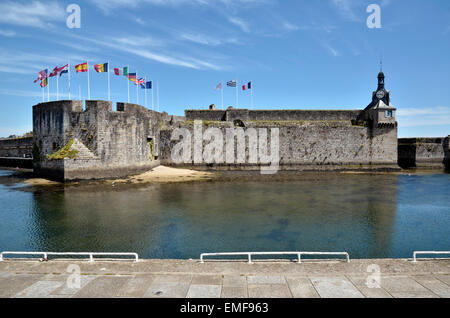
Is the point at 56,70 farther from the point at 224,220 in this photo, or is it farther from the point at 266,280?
the point at 266,280

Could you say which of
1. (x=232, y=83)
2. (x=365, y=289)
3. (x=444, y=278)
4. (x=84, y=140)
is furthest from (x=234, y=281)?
(x=232, y=83)

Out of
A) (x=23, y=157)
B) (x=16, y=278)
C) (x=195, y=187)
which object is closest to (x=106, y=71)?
(x=195, y=187)

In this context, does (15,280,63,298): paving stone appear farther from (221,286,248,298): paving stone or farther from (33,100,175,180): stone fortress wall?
(33,100,175,180): stone fortress wall

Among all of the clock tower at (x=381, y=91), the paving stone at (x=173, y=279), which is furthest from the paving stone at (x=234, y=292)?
the clock tower at (x=381, y=91)

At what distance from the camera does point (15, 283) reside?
6012mm

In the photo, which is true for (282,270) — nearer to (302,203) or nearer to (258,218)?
(258,218)

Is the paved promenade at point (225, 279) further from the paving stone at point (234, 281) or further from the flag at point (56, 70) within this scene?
the flag at point (56, 70)

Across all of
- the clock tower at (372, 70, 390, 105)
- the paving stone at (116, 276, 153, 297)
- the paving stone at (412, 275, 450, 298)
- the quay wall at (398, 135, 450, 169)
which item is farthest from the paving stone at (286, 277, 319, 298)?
the clock tower at (372, 70, 390, 105)

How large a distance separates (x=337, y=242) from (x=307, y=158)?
93.0 feet

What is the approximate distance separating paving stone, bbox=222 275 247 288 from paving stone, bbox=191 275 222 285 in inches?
5.0

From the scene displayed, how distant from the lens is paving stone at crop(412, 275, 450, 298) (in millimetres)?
5340

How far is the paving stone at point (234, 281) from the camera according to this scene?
5855 millimetres

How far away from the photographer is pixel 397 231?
41.0ft

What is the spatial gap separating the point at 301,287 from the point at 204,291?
6.39 ft
